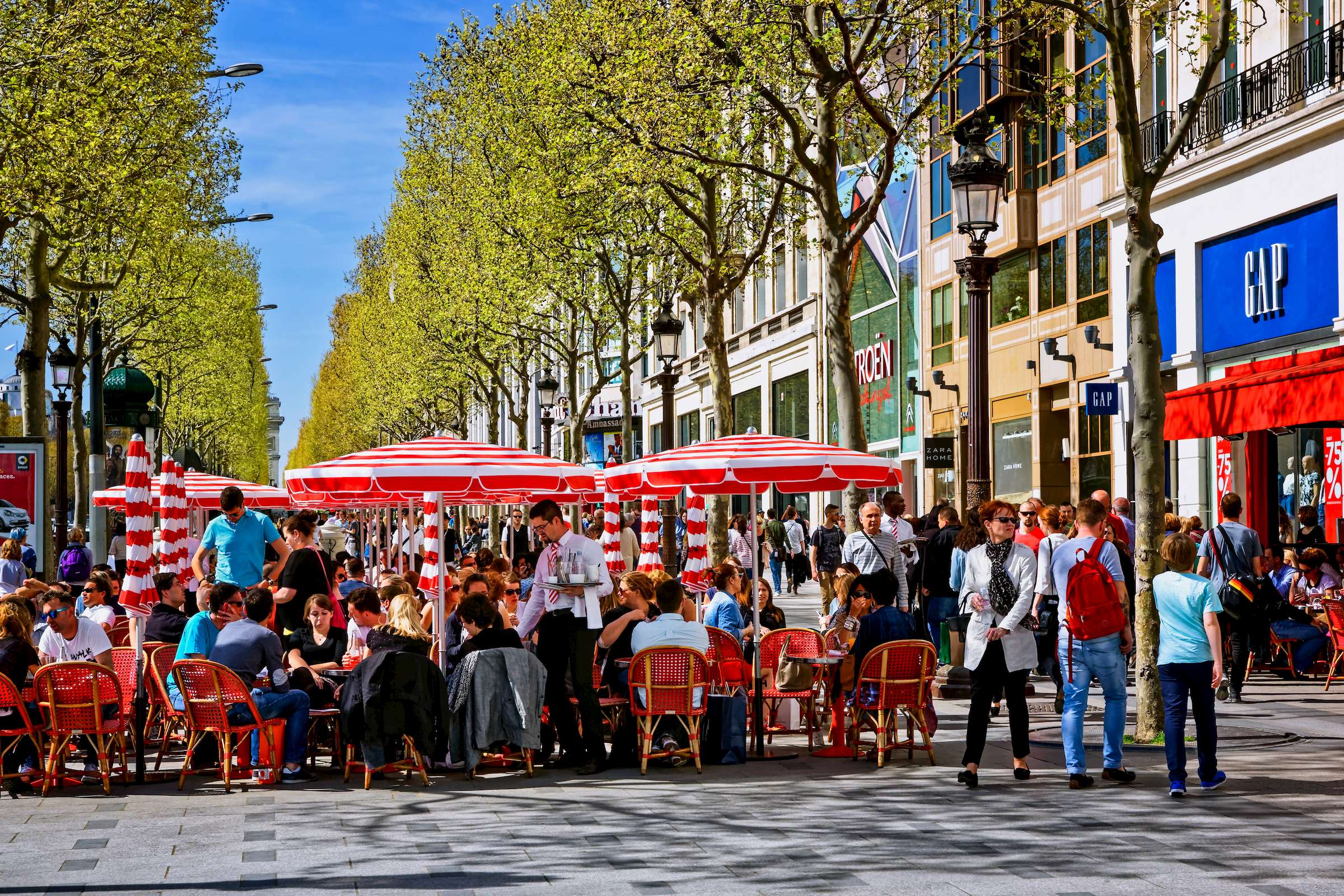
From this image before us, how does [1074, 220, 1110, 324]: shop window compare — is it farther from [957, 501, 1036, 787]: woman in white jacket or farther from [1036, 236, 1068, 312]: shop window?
[957, 501, 1036, 787]: woman in white jacket

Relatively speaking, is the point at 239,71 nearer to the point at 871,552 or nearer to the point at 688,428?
the point at 871,552

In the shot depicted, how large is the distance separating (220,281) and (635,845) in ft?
156

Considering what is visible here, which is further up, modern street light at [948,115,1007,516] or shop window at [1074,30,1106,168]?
shop window at [1074,30,1106,168]

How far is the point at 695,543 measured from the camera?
17.5 m

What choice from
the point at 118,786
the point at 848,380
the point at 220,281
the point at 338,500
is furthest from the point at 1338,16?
the point at 220,281

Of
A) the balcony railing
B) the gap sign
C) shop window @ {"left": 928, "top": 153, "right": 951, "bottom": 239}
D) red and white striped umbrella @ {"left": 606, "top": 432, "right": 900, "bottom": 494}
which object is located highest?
shop window @ {"left": 928, "top": 153, "right": 951, "bottom": 239}

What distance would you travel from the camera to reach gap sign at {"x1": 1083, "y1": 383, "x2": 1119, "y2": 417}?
76.2 ft

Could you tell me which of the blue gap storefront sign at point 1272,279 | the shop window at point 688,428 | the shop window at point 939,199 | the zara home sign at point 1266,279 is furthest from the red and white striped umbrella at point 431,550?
the shop window at point 688,428

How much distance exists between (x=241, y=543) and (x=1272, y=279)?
1463cm

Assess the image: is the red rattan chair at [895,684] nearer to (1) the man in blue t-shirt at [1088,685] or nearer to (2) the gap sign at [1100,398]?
(1) the man in blue t-shirt at [1088,685]

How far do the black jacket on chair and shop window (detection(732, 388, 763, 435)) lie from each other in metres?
37.0

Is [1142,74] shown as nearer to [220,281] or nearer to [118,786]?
[118,786]

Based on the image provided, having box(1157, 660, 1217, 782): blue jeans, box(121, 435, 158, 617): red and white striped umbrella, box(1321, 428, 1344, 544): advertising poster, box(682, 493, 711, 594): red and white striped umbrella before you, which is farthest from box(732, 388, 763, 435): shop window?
box(1157, 660, 1217, 782): blue jeans

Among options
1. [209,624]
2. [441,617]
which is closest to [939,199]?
[441,617]
